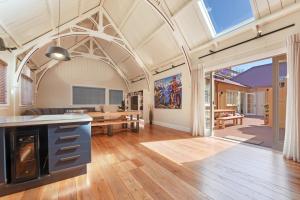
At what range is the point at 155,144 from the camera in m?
3.88

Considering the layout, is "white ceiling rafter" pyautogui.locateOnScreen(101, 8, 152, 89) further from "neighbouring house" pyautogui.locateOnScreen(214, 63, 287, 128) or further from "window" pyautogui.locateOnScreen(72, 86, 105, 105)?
"neighbouring house" pyautogui.locateOnScreen(214, 63, 287, 128)

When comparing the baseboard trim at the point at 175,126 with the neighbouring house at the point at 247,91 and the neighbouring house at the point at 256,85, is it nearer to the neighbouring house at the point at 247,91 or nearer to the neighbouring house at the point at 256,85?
the neighbouring house at the point at 247,91

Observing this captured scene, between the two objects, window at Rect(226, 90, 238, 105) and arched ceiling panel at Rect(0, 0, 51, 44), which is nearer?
arched ceiling panel at Rect(0, 0, 51, 44)

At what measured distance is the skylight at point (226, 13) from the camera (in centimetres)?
343

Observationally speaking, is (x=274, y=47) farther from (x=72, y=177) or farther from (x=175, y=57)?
(x=72, y=177)

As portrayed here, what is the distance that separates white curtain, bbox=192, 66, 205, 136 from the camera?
479cm

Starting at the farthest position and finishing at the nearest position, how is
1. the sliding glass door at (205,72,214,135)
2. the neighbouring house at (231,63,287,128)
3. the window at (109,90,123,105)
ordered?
1. the neighbouring house at (231,63,287,128)
2. the window at (109,90,123,105)
3. the sliding glass door at (205,72,214,135)

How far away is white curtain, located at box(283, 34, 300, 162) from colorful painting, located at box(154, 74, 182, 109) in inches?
135

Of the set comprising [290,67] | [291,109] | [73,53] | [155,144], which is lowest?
[155,144]

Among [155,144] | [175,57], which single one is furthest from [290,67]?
[175,57]

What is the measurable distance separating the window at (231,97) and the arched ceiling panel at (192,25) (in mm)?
6201

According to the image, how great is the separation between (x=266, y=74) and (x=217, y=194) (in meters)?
12.2

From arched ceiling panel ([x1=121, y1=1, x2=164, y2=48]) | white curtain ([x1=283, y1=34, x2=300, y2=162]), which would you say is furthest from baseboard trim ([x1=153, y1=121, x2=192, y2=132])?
arched ceiling panel ([x1=121, y1=1, x2=164, y2=48])

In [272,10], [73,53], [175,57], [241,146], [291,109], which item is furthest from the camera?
[73,53]
